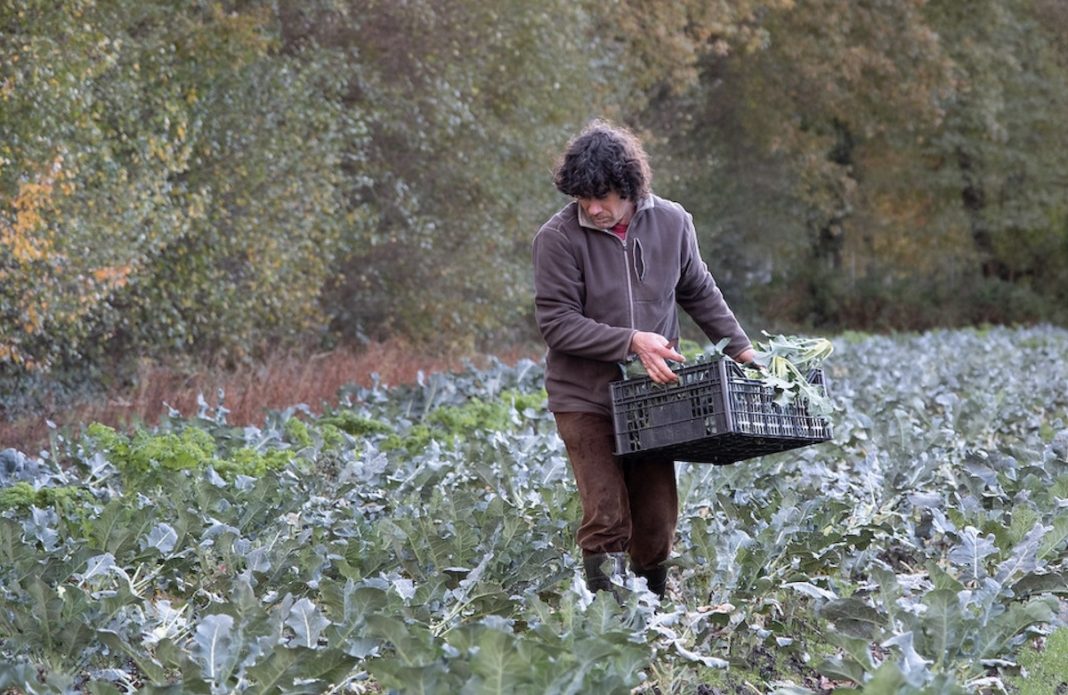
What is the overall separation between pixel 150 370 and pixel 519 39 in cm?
897

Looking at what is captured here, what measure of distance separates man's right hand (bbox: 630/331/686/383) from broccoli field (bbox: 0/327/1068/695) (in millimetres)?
773

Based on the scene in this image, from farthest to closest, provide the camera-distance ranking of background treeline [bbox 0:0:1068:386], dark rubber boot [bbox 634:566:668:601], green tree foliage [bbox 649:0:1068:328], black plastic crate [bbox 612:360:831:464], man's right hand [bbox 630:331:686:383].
→ green tree foliage [bbox 649:0:1068:328], background treeline [bbox 0:0:1068:386], dark rubber boot [bbox 634:566:668:601], man's right hand [bbox 630:331:686:383], black plastic crate [bbox 612:360:831:464]

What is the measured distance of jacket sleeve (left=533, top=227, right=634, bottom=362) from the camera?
5570 millimetres

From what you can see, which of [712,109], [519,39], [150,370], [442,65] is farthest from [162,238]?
[712,109]

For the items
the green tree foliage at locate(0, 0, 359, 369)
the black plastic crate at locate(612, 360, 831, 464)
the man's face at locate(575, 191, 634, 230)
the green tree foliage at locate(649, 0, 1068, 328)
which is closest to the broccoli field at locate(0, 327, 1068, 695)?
the black plastic crate at locate(612, 360, 831, 464)

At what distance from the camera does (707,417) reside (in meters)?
5.25

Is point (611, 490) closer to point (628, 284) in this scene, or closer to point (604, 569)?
point (604, 569)

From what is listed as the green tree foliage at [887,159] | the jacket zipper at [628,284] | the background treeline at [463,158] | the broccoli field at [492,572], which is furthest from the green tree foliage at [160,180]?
the green tree foliage at [887,159]

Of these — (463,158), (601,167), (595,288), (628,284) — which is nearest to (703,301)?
(628,284)

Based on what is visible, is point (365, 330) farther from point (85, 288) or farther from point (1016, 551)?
point (1016, 551)

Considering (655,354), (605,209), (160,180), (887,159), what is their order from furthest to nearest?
(887,159)
(160,180)
(605,209)
(655,354)

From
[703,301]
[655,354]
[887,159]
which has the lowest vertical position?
[655,354]

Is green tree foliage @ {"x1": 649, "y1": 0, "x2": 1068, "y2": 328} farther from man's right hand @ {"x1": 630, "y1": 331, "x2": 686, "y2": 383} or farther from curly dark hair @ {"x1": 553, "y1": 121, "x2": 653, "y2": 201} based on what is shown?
man's right hand @ {"x1": 630, "y1": 331, "x2": 686, "y2": 383}

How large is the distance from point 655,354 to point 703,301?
2.58 feet
